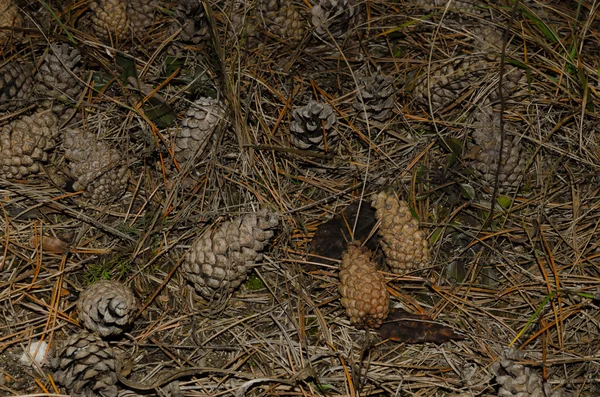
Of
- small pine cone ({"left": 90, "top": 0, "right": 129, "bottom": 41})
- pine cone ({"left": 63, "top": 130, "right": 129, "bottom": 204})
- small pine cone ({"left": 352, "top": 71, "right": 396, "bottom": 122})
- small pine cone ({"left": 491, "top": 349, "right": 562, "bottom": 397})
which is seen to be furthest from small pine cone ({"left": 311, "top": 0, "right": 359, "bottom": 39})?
small pine cone ({"left": 491, "top": 349, "right": 562, "bottom": 397})

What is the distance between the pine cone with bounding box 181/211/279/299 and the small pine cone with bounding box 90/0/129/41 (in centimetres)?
100

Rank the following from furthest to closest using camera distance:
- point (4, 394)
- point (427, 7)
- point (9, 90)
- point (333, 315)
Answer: point (427, 7) → point (9, 90) → point (333, 315) → point (4, 394)

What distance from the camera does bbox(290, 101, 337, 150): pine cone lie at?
231 centimetres

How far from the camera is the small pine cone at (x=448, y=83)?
2.50 m

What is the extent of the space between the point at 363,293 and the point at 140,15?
4.95 feet

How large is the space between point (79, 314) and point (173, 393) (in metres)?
0.44

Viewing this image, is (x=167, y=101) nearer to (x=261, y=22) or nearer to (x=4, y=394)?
(x=261, y=22)

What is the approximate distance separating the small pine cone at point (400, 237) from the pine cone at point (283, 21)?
2.70 feet

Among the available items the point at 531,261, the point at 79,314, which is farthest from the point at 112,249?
the point at 531,261

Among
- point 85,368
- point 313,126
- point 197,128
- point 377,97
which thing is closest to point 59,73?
point 197,128

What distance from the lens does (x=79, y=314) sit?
214cm

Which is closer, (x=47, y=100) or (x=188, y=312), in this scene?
(x=188, y=312)

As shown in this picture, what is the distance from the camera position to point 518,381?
6.54 ft

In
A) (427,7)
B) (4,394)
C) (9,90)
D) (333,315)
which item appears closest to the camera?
(4,394)
